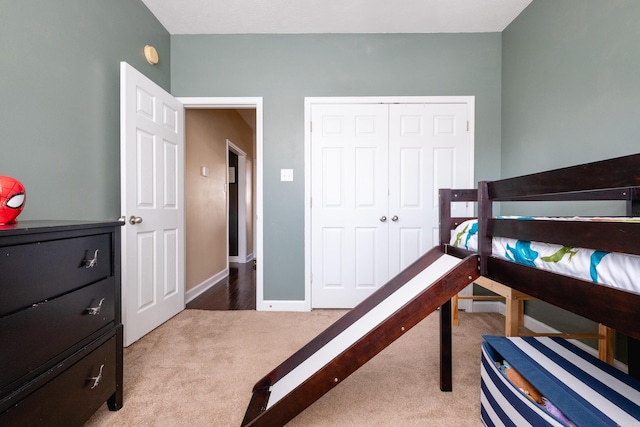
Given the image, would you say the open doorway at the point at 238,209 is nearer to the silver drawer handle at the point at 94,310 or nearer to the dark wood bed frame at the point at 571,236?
the silver drawer handle at the point at 94,310

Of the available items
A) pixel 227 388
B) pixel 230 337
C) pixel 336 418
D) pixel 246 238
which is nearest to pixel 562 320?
pixel 336 418

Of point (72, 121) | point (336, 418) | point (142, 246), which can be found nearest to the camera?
point (336, 418)

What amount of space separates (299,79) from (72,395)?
2.61 m

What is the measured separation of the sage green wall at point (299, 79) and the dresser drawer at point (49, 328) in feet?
5.13

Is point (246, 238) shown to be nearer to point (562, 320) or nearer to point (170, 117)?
point (170, 117)

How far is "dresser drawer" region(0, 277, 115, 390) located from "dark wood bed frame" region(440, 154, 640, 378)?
1.56 m

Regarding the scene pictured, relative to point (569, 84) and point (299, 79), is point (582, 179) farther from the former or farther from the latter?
point (299, 79)

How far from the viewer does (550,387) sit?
94 centimetres

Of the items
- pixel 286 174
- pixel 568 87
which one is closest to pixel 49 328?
pixel 286 174

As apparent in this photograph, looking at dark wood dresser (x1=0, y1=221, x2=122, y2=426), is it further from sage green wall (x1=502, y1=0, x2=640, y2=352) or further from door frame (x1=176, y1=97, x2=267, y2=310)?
sage green wall (x1=502, y1=0, x2=640, y2=352)

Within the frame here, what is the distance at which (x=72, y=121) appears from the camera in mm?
1653

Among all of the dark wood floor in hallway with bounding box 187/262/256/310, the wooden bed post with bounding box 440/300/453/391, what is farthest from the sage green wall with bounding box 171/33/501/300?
the wooden bed post with bounding box 440/300/453/391

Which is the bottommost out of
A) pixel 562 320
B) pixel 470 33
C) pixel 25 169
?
pixel 562 320

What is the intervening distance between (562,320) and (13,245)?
9.44 ft
